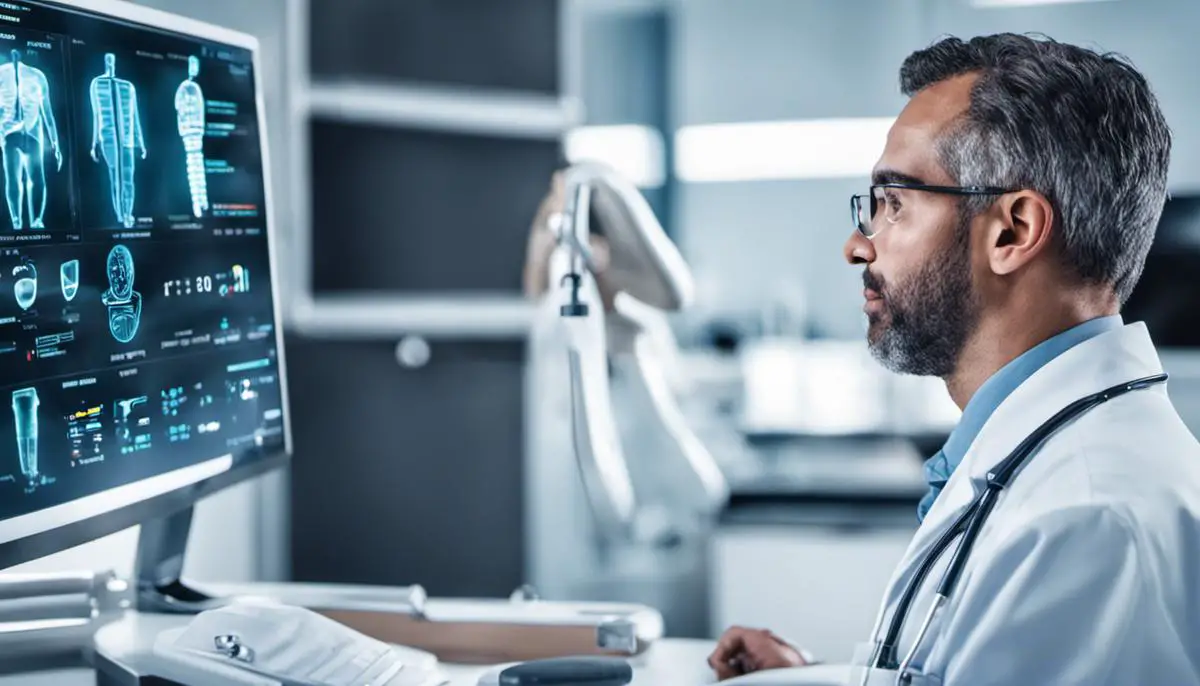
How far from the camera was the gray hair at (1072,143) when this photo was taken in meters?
1.10

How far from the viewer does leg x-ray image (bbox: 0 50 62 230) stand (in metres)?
0.91

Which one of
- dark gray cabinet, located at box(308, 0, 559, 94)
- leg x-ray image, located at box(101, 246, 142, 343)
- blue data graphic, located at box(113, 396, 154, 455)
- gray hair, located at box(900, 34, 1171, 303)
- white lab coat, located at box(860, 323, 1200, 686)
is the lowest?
white lab coat, located at box(860, 323, 1200, 686)

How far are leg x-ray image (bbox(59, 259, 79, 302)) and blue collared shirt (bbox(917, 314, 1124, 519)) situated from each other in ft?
2.67

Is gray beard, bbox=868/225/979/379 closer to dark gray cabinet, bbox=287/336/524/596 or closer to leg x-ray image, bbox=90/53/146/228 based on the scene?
leg x-ray image, bbox=90/53/146/228

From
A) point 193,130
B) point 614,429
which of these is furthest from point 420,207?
point 193,130

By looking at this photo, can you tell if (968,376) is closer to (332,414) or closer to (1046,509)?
(1046,509)

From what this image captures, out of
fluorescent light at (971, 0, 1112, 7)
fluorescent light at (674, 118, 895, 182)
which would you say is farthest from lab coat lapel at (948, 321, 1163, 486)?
fluorescent light at (674, 118, 895, 182)

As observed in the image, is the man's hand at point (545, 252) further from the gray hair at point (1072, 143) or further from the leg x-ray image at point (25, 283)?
the leg x-ray image at point (25, 283)

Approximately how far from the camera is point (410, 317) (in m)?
2.01

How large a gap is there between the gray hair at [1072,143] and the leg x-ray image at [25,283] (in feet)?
2.74

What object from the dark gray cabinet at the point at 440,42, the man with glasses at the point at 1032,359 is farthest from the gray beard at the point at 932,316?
the dark gray cabinet at the point at 440,42

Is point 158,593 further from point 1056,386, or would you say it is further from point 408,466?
point 1056,386

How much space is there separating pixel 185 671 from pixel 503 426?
1095mm

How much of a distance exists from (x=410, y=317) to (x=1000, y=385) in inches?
44.7
